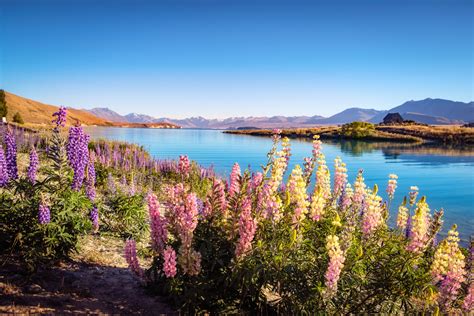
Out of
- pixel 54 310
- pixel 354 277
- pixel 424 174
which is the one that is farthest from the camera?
pixel 424 174

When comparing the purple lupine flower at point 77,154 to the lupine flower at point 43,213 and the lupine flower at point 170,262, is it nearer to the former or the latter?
the lupine flower at point 43,213

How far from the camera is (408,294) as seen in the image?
12.7 ft

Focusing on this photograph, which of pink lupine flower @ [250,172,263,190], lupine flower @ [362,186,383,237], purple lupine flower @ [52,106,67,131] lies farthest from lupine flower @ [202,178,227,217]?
purple lupine flower @ [52,106,67,131]

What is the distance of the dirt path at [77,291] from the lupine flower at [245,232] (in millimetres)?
1628

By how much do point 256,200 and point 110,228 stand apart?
4.95 meters

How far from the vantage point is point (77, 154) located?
235 inches

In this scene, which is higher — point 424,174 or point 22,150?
point 22,150

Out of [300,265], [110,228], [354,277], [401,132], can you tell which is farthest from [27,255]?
[401,132]

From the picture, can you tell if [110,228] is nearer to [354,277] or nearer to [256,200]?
[256,200]

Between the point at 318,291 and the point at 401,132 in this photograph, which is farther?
the point at 401,132

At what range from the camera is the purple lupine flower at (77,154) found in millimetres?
5867

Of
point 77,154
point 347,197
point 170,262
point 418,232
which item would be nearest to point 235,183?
point 170,262

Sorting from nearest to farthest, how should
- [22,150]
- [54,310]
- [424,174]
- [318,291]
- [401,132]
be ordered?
[318,291] → [54,310] → [22,150] → [424,174] → [401,132]

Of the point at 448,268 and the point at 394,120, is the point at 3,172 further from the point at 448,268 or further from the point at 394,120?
the point at 394,120
